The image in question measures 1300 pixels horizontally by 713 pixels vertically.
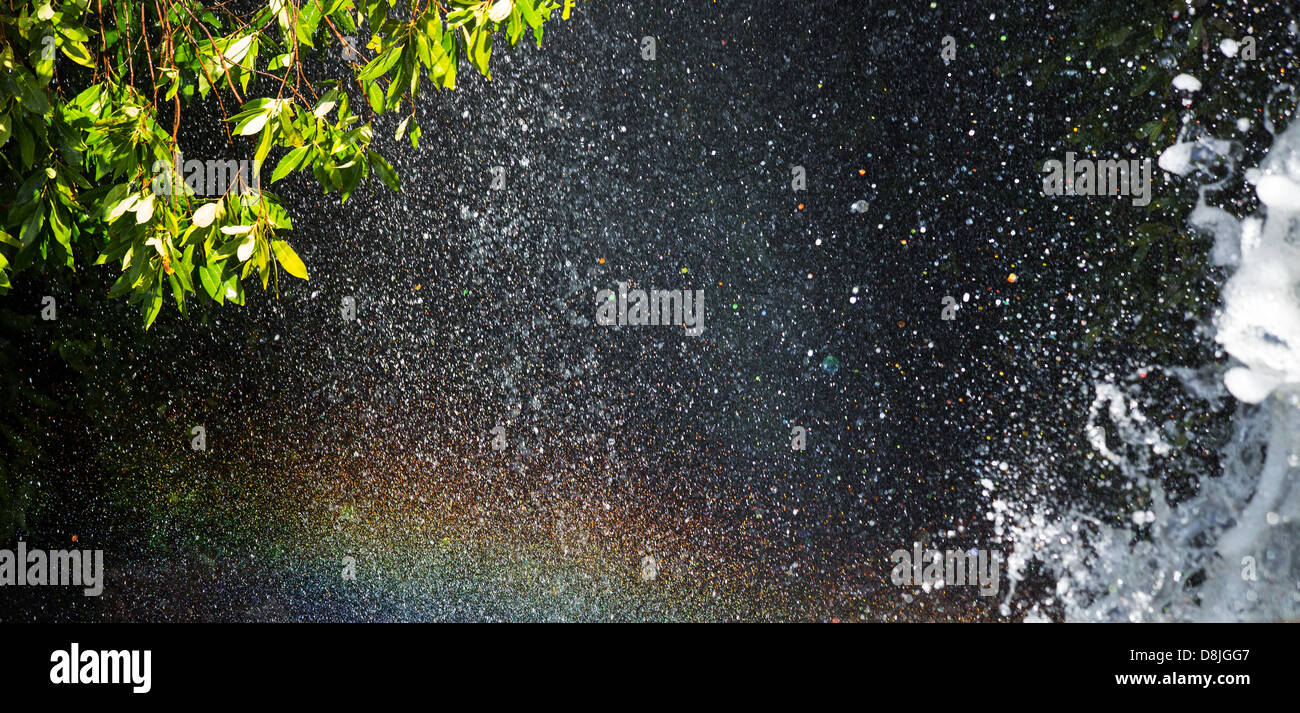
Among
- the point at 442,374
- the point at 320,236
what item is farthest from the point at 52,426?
the point at 442,374

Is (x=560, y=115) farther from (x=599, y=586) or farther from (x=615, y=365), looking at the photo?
(x=599, y=586)

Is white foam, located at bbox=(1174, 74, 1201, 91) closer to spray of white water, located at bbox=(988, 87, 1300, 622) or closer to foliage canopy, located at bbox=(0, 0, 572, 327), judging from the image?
spray of white water, located at bbox=(988, 87, 1300, 622)

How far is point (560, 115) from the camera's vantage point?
7.79 ft
